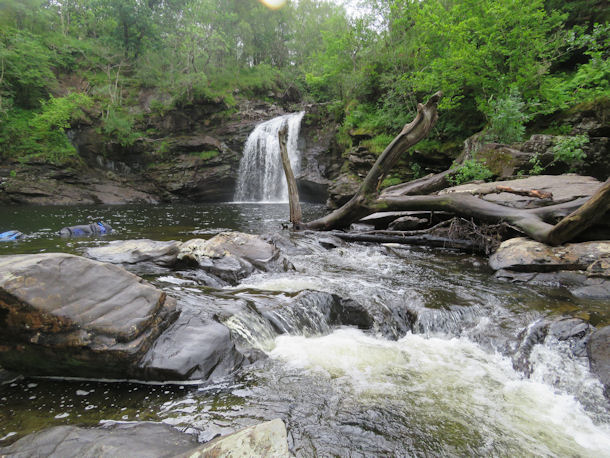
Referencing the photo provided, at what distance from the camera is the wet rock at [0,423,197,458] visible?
1808 mm

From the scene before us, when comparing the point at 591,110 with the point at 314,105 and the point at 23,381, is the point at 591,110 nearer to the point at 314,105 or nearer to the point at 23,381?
the point at 23,381

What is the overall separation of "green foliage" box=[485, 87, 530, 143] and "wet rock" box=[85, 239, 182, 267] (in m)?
10.3

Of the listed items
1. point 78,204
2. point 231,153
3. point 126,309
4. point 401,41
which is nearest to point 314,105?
point 231,153

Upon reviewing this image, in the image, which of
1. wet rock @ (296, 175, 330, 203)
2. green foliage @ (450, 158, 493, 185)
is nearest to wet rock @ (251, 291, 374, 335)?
green foliage @ (450, 158, 493, 185)

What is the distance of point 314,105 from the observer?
2750 centimetres

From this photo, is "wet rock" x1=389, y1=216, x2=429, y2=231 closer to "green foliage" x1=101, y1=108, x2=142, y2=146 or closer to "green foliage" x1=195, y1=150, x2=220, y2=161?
"green foliage" x1=195, y1=150, x2=220, y2=161

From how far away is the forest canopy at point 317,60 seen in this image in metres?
10.5

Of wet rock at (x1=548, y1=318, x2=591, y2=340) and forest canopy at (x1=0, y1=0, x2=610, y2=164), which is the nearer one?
wet rock at (x1=548, y1=318, x2=591, y2=340)

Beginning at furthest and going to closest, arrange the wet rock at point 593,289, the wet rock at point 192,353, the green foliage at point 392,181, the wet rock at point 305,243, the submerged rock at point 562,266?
the green foliage at point 392,181 → the wet rock at point 305,243 → the submerged rock at point 562,266 → the wet rock at point 593,289 → the wet rock at point 192,353

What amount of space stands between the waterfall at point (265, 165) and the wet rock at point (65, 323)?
21337mm

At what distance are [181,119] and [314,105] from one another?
39.4 feet

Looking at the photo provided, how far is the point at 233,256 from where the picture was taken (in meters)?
6.30

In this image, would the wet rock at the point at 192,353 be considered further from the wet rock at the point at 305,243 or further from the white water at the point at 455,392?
the wet rock at the point at 305,243

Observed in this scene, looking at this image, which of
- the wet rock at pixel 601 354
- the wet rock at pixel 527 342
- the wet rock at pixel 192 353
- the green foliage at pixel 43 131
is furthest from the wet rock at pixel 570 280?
the green foliage at pixel 43 131
